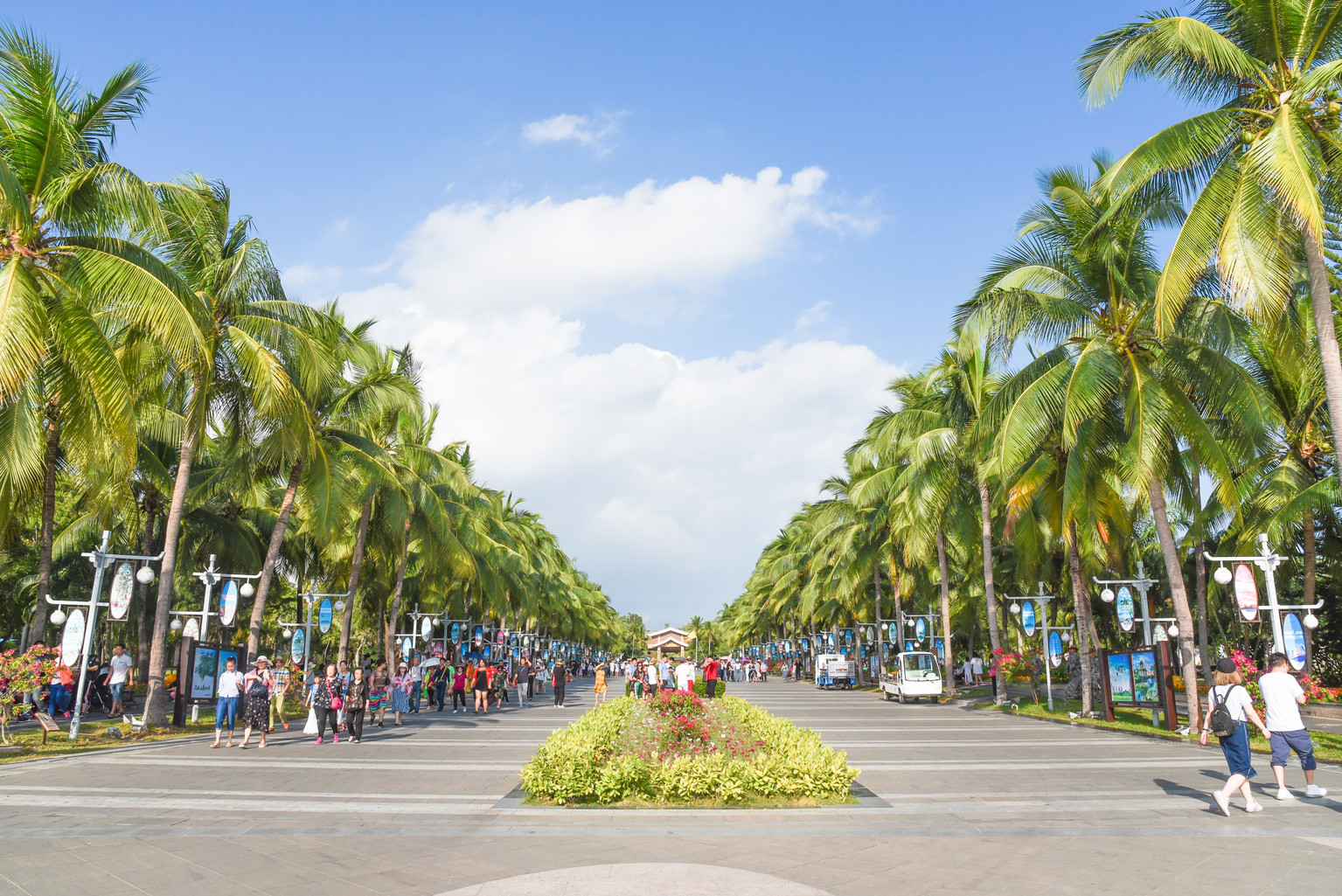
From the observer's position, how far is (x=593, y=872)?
6.46m

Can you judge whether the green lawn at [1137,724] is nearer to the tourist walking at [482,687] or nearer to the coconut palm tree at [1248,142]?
the coconut palm tree at [1248,142]

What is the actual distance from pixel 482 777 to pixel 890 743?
8786 millimetres

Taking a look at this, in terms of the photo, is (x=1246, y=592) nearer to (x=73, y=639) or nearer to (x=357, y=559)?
(x=73, y=639)

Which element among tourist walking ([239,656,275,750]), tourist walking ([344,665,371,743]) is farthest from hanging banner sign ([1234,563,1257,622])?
tourist walking ([239,656,275,750])

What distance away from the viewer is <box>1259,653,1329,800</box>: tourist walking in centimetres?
935

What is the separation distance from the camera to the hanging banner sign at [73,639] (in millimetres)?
16828

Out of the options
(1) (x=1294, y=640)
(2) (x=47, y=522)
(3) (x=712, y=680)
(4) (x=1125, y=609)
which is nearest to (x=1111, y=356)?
(1) (x=1294, y=640)

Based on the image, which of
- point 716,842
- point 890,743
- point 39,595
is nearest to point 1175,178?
point 890,743

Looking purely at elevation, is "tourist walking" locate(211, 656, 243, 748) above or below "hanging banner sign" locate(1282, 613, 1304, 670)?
below

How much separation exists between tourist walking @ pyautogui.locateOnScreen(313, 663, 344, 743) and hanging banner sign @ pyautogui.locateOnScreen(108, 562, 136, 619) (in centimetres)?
407

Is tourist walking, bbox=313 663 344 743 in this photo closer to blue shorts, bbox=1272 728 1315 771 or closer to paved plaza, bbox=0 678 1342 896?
paved plaza, bbox=0 678 1342 896

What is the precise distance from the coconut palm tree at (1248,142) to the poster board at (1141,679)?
22.2 ft

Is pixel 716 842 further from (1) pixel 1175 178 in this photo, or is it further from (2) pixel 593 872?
(1) pixel 1175 178

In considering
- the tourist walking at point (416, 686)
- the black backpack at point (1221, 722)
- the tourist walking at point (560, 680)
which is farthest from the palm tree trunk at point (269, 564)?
the black backpack at point (1221, 722)
